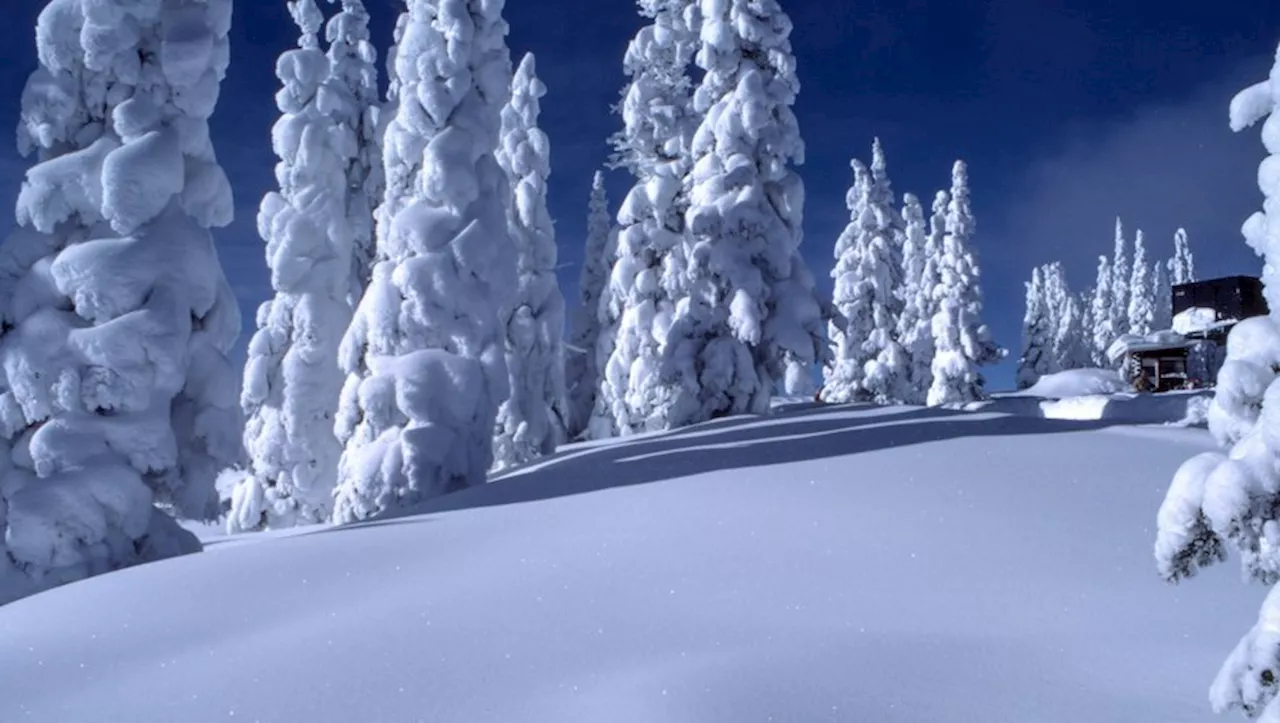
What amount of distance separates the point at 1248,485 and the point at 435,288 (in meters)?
14.3

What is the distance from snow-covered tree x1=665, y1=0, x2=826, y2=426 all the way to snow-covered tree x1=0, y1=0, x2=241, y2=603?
435 inches

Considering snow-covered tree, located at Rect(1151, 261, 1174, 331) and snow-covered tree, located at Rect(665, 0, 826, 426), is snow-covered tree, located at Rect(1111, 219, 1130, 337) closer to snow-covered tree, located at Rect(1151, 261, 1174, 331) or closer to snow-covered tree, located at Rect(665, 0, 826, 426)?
snow-covered tree, located at Rect(1151, 261, 1174, 331)

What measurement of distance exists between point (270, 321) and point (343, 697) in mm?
20139

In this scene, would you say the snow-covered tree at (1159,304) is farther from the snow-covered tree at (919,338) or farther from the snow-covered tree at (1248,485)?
the snow-covered tree at (1248,485)

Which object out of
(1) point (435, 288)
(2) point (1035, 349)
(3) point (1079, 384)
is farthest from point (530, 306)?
(2) point (1035, 349)

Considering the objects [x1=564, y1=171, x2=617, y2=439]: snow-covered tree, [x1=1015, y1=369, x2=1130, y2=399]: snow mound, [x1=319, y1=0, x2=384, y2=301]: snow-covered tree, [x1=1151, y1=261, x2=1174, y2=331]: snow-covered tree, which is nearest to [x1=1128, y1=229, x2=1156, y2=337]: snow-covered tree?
[x1=1151, y1=261, x2=1174, y2=331]: snow-covered tree

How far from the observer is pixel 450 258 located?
16.3 metres

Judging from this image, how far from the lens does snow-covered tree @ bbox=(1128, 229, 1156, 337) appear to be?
79312 mm

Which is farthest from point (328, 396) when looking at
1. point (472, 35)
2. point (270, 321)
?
point (472, 35)

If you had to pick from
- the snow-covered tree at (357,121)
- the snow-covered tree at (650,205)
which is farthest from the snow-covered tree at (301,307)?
the snow-covered tree at (650,205)

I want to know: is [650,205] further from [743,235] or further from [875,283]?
[875,283]

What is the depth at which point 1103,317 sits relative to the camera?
87.8 metres

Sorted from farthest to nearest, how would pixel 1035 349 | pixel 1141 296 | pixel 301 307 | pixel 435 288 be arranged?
pixel 1141 296 < pixel 1035 349 < pixel 301 307 < pixel 435 288

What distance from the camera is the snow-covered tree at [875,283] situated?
4191 centimetres
